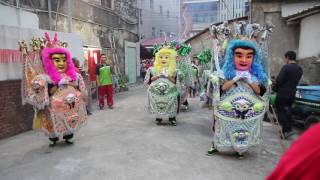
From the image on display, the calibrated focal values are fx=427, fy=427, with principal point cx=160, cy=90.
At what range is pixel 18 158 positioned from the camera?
7.18 m

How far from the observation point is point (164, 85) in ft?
31.7

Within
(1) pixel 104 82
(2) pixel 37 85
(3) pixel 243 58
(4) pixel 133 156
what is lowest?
(4) pixel 133 156

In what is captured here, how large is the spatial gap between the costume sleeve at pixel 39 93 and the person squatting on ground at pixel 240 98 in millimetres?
2921

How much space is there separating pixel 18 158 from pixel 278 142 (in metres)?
4.77

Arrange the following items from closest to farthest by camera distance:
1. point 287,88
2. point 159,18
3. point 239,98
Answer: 1. point 239,98
2. point 287,88
3. point 159,18

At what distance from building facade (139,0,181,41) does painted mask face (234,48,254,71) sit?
98.5 feet

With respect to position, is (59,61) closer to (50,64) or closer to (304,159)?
(50,64)

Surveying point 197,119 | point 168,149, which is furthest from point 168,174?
point 197,119

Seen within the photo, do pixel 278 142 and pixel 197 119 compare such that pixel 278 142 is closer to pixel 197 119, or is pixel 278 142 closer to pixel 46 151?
pixel 197 119

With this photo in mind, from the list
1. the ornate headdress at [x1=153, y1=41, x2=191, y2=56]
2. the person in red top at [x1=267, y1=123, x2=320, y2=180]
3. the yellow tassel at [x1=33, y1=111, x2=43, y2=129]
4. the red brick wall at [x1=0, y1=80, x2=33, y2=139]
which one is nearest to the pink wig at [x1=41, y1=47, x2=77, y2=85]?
the yellow tassel at [x1=33, y1=111, x2=43, y2=129]

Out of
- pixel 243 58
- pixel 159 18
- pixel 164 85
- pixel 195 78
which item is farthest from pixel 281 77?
pixel 159 18

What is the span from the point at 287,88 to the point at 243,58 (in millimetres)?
1886

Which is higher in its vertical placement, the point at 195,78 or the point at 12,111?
the point at 195,78

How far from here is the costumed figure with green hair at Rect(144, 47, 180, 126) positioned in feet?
31.8
